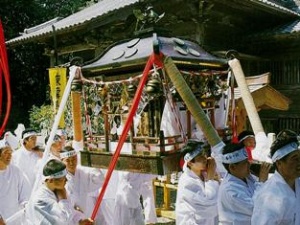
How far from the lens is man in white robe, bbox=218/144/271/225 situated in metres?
3.33

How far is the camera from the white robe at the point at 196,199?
172 inches

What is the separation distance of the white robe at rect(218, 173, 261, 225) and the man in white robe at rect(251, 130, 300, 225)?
50 centimetres

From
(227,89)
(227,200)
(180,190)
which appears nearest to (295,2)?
(227,89)

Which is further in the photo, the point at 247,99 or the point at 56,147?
the point at 56,147

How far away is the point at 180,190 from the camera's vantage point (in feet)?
14.9

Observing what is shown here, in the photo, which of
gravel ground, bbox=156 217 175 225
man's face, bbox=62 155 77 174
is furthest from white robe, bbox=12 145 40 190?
gravel ground, bbox=156 217 175 225

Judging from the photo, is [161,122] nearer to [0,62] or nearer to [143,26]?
[143,26]

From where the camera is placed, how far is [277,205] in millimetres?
2703

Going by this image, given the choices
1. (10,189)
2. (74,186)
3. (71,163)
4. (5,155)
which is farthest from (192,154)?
(10,189)

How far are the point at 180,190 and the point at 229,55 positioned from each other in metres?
1.50

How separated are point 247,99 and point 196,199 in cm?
120

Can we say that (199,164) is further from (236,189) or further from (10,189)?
(10,189)

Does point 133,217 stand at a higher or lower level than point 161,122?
lower

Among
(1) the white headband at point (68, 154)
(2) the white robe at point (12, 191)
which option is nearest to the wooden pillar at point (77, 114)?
(1) the white headband at point (68, 154)
